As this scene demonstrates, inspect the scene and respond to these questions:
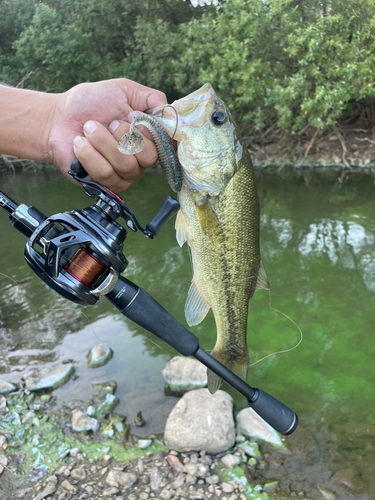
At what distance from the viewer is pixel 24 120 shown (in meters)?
1.88

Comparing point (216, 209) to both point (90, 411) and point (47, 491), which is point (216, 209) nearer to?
point (47, 491)

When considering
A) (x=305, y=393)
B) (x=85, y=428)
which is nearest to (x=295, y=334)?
(x=305, y=393)

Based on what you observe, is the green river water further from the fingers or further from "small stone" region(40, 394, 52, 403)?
the fingers

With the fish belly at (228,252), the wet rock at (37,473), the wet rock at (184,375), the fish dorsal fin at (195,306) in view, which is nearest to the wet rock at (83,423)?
the wet rock at (37,473)

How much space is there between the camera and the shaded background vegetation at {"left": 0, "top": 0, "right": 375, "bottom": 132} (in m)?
10.7

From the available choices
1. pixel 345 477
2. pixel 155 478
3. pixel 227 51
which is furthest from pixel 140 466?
pixel 227 51

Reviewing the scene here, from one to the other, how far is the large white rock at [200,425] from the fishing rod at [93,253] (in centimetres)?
133

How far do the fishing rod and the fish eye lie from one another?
389 mm

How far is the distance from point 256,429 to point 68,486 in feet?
4.55

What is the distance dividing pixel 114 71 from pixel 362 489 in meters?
15.8

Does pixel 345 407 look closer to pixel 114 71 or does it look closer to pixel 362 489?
pixel 362 489

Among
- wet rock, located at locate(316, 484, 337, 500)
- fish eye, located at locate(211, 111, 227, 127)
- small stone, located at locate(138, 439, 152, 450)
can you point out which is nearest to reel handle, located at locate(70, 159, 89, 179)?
fish eye, located at locate(211, 111, 227, 127)

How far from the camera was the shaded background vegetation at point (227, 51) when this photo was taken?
10734mm

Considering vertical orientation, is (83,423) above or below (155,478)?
above
